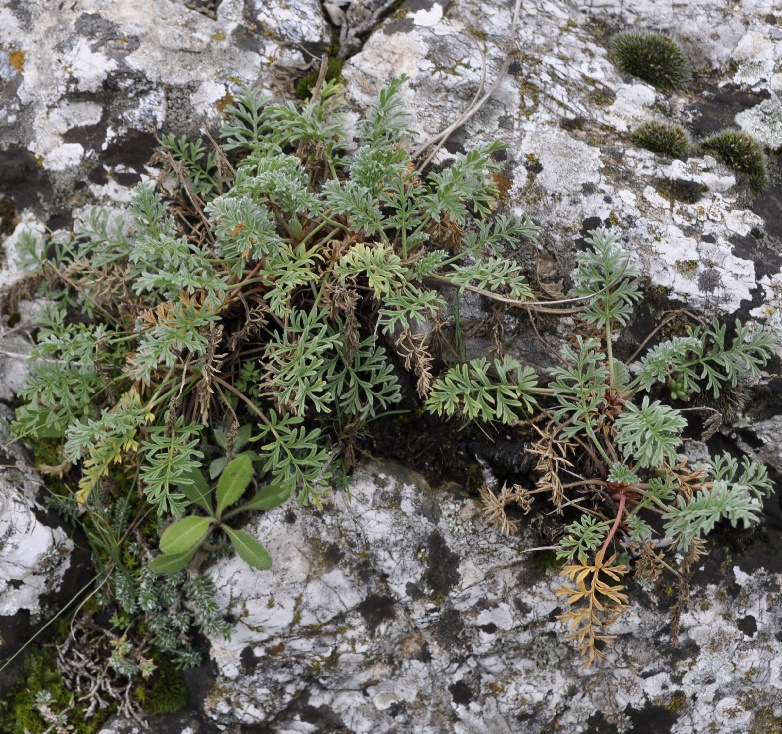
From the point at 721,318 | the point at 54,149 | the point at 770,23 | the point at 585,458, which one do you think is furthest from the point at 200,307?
the point at 770,23

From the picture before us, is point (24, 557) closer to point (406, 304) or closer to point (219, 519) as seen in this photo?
point (219, 519)

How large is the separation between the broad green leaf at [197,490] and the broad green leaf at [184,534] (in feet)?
0.30

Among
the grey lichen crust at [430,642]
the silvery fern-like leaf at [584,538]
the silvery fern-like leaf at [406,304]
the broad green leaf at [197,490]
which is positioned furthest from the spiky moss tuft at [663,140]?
the broad green leaf at [197,490]

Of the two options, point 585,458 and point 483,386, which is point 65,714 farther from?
point 585,458

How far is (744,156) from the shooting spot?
4145mm

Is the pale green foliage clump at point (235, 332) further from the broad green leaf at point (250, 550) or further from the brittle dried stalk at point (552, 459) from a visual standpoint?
the brittle dried stalk at point (552, 459)

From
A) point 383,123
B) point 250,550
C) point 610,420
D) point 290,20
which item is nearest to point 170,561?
point 250,550

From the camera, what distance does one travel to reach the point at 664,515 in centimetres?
315

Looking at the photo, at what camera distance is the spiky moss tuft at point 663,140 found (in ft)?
13.6

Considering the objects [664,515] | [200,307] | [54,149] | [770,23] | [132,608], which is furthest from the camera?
[770,23]

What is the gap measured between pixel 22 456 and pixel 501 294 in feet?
10.2

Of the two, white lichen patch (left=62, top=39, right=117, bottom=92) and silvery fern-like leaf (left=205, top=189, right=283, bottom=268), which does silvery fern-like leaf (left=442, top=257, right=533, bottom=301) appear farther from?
white lichen patch (left=62, top=39, right=117, bottom=92)

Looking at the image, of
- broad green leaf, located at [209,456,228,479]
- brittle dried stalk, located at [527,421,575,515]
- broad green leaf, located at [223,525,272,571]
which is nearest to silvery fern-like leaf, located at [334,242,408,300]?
brittle dried stalk, located at [527,421,575,515]

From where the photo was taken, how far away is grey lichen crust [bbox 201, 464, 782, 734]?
3510mm
